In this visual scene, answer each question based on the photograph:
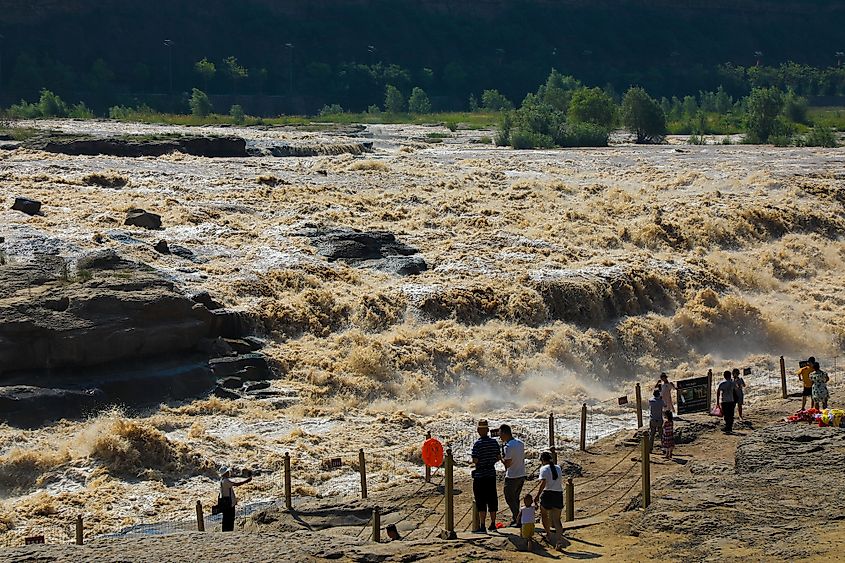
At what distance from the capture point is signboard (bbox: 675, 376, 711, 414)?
23.2 m

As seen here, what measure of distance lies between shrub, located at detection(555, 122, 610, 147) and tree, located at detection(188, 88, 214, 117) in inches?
1061

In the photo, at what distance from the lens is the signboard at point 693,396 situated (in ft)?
76.3

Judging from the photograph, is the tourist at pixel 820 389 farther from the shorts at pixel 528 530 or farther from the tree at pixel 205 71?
the tree at pixel 205 71

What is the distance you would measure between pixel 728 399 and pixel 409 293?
9.69m

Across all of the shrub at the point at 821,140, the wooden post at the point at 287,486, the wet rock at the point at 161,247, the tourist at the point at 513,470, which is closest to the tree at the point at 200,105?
the shrub at the point at 821,140

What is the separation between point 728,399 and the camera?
2158 cm

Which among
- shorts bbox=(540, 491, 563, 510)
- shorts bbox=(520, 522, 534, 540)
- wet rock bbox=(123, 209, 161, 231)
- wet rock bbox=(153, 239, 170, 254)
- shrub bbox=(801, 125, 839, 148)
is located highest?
shrub bbox=(801, 125, 839, 148)

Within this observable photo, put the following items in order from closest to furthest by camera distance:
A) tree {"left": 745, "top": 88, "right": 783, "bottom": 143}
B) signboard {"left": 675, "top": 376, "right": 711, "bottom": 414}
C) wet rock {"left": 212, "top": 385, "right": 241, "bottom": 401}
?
signboard {"left": 675, "top": 376, "right": 711, "bottom": 414} → wet rock {"left": 212, "top": 385, "right": 241, "bottom": 401} → tree {"left": 745, "top": 88, "right": 783, "bottom": 143}

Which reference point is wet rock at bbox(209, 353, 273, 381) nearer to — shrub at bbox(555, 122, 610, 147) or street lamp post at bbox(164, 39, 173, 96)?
shrub at bbox(555, 122, 610, 147)

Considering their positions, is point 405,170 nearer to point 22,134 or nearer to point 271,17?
point 22,134

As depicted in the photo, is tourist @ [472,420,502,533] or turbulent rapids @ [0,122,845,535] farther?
turbulent rapids @ [0,122,845,535]

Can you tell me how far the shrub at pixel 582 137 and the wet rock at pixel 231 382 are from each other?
39.3 meters

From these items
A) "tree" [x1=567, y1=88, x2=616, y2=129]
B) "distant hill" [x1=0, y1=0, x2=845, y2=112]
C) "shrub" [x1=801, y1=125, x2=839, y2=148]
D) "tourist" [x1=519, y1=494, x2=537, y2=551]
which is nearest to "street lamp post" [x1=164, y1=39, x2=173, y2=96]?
"distant hill" [x1=0, y1=0, x2=845, y2=112]

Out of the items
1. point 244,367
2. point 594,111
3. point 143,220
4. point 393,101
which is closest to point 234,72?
point 393,101
